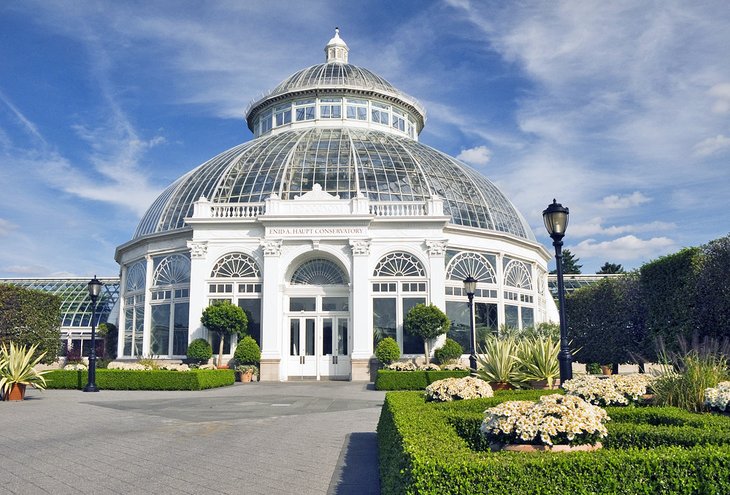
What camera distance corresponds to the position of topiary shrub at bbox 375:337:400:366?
100 feet

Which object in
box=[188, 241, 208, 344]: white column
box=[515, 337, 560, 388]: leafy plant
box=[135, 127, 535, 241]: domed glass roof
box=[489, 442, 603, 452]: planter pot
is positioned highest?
box=[135, 127, 535, 241]: domed glass roof

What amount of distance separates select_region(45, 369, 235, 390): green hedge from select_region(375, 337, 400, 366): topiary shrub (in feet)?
26.4

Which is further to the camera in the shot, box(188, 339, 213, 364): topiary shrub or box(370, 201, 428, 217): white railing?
box(370, 201, 428, 217): white railing

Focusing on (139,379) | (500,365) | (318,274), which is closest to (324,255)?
(318,274)

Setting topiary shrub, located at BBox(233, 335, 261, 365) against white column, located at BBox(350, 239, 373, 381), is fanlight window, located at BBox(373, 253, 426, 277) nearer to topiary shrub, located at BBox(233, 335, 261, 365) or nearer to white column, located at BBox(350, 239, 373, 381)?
white column, located at BBox(350, 239, 373, 381)

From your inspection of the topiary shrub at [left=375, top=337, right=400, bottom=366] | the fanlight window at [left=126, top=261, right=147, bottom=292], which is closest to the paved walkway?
the topiary shrub at [left=375, top=337, right=400, bottom=366]

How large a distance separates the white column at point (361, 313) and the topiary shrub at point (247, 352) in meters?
5.03

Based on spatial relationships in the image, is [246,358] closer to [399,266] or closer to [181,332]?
[181,332]

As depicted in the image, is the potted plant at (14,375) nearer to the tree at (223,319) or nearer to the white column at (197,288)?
the tree at (223,319)

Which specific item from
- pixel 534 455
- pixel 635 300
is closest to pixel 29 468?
pixel 534 455

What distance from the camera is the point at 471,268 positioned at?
35188 mm

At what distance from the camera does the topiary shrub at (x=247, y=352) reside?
31406 millimetres

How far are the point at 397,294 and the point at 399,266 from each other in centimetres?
160

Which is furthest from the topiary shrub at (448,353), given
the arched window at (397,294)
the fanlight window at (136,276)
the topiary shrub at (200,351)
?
the fanlight window at (136,276)
